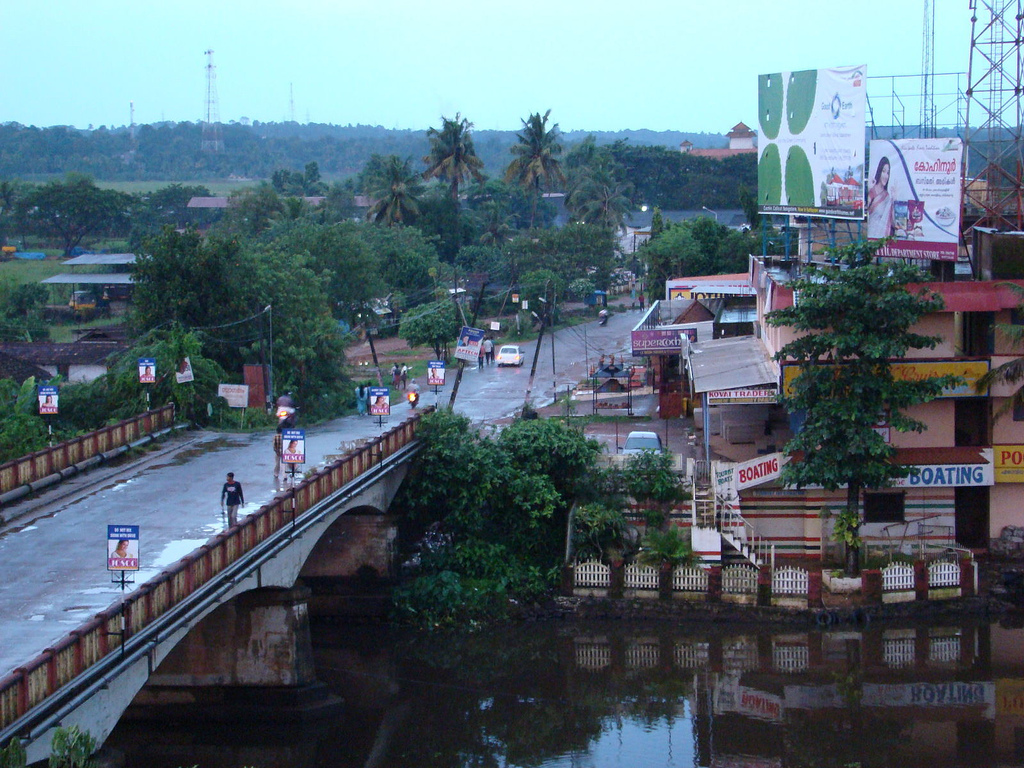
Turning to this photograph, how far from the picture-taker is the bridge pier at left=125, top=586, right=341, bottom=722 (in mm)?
22359

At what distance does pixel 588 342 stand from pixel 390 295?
12541 millimetres

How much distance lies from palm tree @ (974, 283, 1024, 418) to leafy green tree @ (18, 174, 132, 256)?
81.9m

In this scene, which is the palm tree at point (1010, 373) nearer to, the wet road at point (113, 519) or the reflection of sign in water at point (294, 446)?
the wet road at point (113, 519)

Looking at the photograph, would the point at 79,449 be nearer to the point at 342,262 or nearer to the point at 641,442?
the point at 641,442

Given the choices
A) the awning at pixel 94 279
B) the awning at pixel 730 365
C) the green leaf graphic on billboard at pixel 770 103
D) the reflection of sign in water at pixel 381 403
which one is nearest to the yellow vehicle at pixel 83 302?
the awning at pixel 94 279

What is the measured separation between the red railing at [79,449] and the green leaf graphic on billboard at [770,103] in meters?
18.6

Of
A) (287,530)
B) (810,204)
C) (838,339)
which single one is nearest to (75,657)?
(287,530)

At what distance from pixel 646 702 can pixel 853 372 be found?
9.04 m

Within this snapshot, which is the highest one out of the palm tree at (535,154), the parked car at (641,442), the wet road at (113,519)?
the palm tree at (535,154)

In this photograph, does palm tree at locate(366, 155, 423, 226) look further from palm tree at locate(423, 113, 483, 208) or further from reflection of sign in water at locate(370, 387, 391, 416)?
reflection of sign in water at locate(370, 387, 391, 416)

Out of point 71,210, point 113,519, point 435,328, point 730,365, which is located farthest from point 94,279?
point 113,519

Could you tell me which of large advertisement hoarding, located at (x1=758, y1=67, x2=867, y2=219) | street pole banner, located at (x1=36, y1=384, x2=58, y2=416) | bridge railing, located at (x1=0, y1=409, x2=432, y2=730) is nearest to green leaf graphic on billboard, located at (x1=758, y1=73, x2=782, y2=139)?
large advertisement hoarding, located at (x1=758, y1=67, x2=867, y2=219)

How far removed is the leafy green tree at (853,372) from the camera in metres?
26.5

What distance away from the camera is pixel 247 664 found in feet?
73.7
